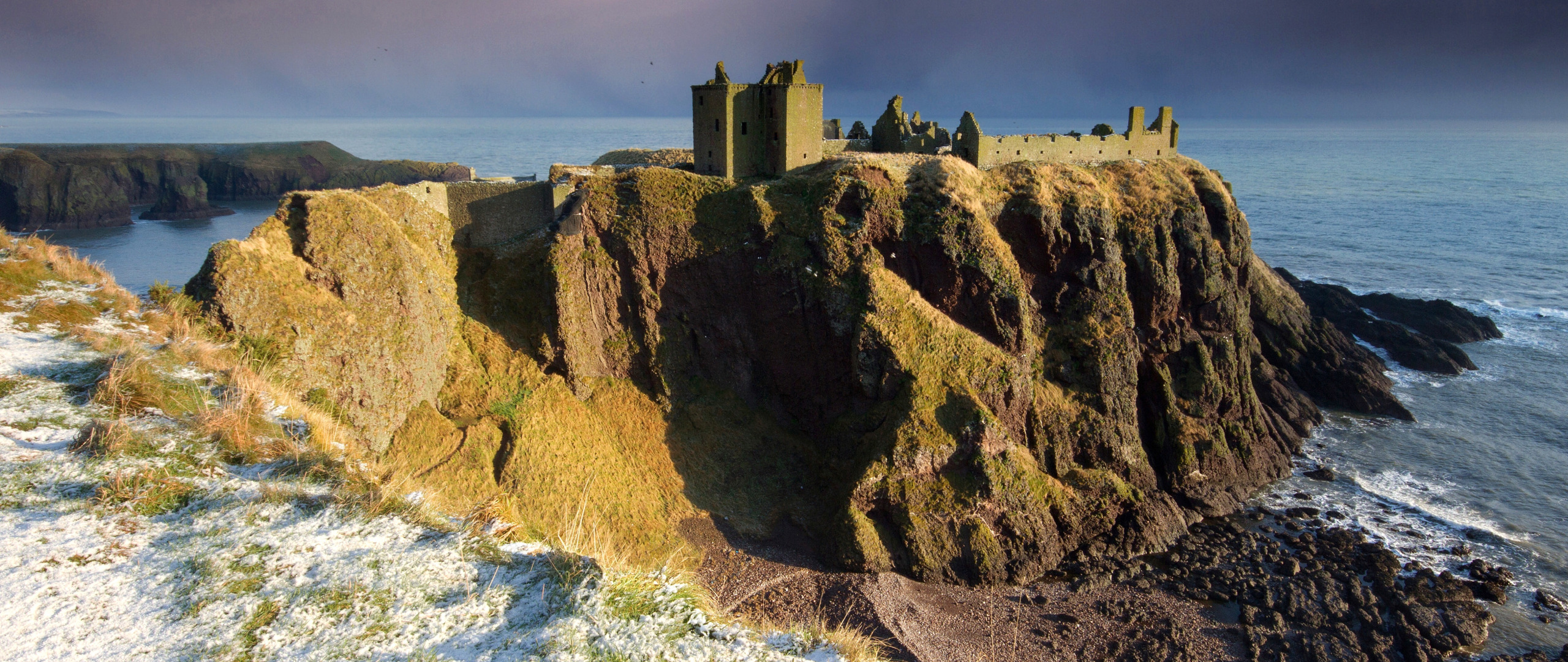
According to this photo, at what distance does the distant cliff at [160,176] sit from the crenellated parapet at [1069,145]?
214 feet

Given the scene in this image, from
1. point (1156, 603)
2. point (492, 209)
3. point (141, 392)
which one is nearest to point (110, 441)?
point (141, 392)

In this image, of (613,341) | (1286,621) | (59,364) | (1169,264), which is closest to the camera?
(59,364)

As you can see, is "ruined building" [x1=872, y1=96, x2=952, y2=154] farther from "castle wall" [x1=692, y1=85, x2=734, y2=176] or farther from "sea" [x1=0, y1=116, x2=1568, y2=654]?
"sea" [x1=0, y1=116, x2=1568, y2=654]

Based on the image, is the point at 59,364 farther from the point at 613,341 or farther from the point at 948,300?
the point at 948,300

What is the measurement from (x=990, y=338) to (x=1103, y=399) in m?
5.86

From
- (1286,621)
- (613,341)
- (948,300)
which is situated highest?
(948,300)

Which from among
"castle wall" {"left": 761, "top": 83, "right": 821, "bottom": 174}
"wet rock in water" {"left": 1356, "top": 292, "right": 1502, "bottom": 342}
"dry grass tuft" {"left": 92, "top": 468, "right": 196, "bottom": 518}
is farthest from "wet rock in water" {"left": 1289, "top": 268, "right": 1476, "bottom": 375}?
"dry grass tuft" {"left": 92, "top": 468, "right": 196, "bottom": 518}

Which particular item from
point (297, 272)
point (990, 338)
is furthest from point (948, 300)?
point (297, 272)

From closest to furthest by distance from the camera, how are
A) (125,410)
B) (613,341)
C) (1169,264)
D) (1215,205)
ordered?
(125,410) < (613,341) < (1169,264) < (1215,205)

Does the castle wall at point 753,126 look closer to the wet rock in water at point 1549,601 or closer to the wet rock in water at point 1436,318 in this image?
the wet rock in water at point 1549,601

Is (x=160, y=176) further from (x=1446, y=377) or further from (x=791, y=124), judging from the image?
(x=1446, y=377)

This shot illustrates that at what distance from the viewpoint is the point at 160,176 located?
101438mm

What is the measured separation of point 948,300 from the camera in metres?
31.5

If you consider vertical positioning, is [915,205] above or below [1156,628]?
above
